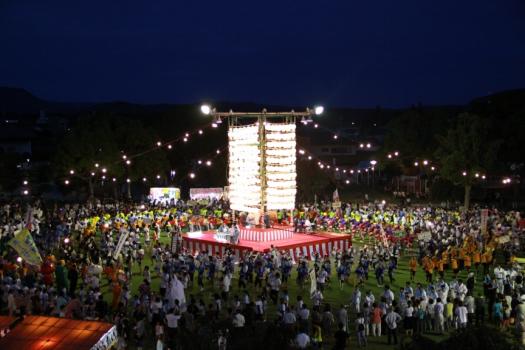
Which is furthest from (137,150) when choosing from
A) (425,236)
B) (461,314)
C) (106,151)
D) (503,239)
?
(461,314)

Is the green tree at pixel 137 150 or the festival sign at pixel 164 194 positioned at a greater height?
the green tree at pixel 137 150

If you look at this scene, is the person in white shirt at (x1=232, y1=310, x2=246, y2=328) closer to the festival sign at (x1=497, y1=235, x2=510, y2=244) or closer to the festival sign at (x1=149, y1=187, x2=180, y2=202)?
the festival sign at (x1=497, y1=235, x2=510, y2=244)

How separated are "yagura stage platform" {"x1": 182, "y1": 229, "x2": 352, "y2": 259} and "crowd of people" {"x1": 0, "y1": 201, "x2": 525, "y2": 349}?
941 millimetres

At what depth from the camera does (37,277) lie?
55.3 ft

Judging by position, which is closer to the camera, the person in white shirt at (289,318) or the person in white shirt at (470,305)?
the person in white shirt at (289,318)

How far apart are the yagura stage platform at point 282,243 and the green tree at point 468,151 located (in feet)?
42.6

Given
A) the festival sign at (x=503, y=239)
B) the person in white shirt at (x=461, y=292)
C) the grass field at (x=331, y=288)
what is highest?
the festival sign at (x=503, y=239)

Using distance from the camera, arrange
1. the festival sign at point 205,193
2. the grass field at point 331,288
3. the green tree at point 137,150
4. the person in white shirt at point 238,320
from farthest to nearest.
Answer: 1. the green tree at point 137,150
2. the festival sign at point 205,193
3. the grass field at point 331,288
4. the person in white shirt at point 238,320

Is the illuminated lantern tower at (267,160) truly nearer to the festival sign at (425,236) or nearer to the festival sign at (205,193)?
the festival sign at (425,236)

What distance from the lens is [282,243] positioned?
2362 centimetres

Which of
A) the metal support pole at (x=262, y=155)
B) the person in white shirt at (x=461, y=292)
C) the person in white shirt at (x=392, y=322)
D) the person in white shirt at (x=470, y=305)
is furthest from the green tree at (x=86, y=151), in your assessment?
the person in white shirt at (x=470, y=305)

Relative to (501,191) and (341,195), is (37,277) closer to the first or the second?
(341,195)

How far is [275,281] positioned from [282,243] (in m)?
6.76

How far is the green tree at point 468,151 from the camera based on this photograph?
34500 mm
